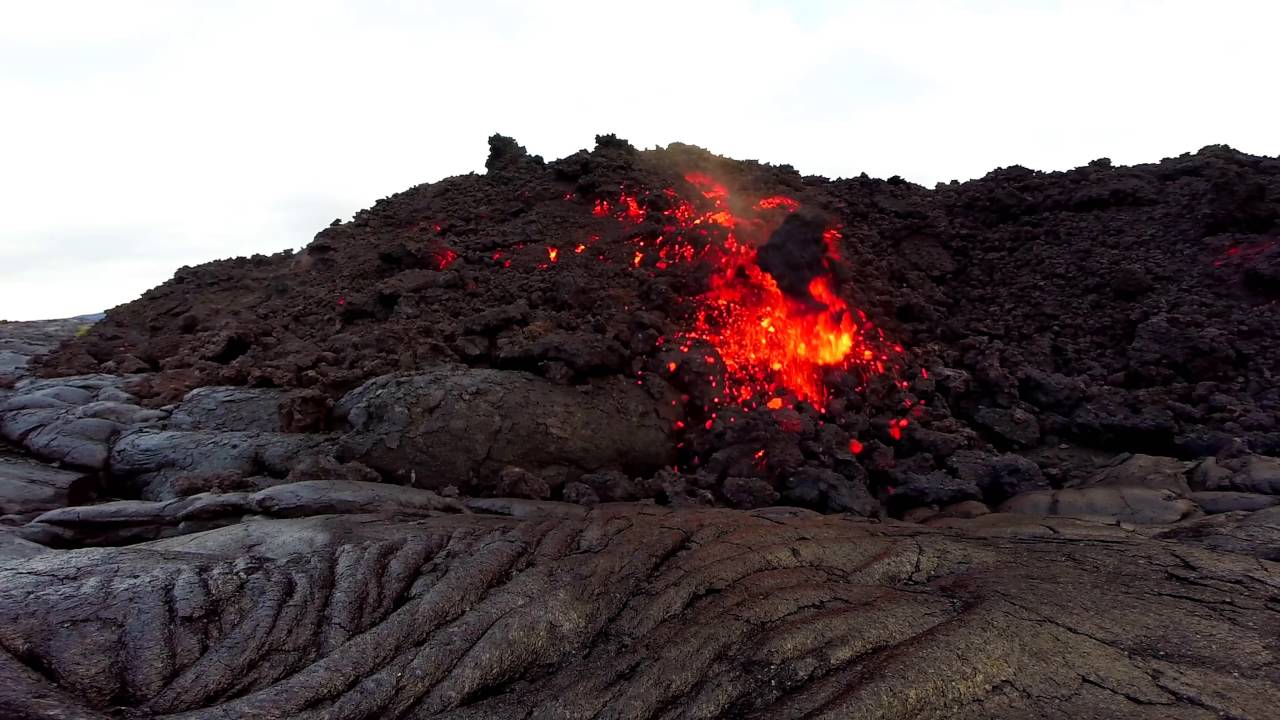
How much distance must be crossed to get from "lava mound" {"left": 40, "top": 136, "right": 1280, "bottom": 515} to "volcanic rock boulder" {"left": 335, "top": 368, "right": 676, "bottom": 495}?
0.04 metres

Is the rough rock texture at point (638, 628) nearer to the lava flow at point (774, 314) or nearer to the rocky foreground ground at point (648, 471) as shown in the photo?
the rocky foreground ground at point (648, 471)

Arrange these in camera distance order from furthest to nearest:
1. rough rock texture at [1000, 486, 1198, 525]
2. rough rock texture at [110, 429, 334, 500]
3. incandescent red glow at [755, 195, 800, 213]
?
incandescent red glow at [755, 195, 800, 213] < rough rock texture at [110, 429, 334, 500] < rough rock texture at [1000, 486, 1198, 525]

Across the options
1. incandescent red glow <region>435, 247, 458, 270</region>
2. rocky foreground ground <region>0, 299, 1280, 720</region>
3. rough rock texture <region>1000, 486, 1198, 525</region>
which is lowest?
rough rock texture <region>1000, 486, 1198, 525</region>

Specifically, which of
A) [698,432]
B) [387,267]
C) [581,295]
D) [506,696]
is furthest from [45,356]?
[506,696]

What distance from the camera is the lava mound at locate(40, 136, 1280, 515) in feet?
30.5

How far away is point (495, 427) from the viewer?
918 cm

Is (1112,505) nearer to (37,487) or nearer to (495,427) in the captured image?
(495,427)

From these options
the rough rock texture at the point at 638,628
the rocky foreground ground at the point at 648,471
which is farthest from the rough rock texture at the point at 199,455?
the rough rock texture at the point at 638,628

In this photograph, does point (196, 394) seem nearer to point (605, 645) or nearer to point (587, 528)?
point (587, 528)

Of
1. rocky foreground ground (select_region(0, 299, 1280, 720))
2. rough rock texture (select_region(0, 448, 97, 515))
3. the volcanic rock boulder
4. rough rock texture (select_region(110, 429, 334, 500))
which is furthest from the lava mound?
rocky foreground ground (select_region(0, 299, 1280, 720))

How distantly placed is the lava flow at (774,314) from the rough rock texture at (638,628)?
17.3 feet

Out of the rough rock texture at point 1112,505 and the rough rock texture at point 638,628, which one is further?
the rough rock texture at point 1112,505

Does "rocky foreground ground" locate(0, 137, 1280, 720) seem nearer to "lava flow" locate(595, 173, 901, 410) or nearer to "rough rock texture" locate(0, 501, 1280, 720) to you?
"rough rock texture" locate(0, 501, 1280, 720)

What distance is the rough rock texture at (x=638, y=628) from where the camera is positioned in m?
3.95
